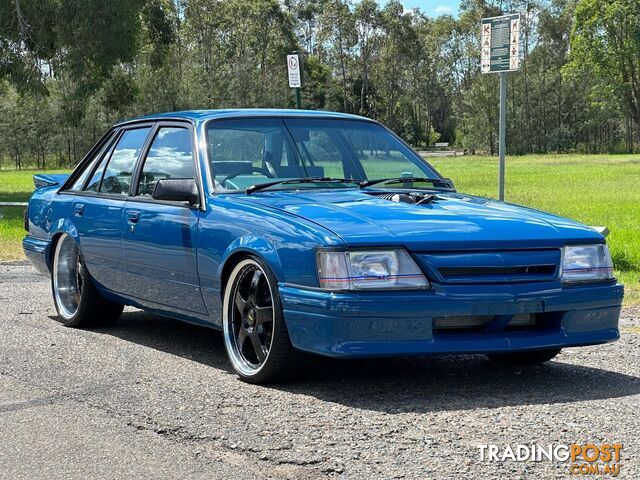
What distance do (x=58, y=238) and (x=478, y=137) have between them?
84.8 metres

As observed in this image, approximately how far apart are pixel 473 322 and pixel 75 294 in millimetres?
3559

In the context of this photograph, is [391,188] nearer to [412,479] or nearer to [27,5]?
[412,479]

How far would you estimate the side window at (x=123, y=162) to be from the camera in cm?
717

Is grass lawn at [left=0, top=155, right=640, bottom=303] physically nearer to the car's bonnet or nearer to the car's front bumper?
the car's bonnet

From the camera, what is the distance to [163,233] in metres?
6.41

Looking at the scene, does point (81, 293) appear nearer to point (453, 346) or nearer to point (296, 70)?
point (453, 346)

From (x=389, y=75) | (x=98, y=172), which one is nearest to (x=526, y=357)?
(x=98, y=172)

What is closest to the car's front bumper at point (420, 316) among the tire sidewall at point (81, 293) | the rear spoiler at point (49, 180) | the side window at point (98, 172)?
the tire sidewall at point (81, 293)

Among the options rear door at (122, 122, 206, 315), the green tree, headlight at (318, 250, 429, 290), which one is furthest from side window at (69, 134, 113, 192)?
the green tree

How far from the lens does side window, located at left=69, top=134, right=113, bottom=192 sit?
7746mm

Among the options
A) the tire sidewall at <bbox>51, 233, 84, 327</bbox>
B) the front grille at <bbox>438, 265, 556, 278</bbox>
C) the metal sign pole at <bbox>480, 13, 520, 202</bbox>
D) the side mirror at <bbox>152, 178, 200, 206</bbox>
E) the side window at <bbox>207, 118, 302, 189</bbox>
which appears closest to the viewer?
the front grille at <bbox>438, 265, 556, 278</bbox>

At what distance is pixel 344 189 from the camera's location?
6.26m
